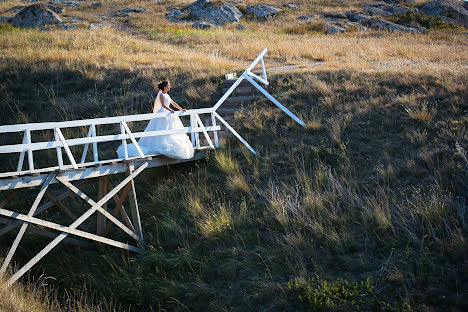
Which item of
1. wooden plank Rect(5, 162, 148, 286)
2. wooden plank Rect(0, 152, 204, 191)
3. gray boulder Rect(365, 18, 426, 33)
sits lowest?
wooden plank Rect(5, 162, 148, 286)

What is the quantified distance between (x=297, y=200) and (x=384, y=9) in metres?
31.3

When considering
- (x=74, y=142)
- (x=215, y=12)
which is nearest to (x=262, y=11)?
(x=215, y=12)

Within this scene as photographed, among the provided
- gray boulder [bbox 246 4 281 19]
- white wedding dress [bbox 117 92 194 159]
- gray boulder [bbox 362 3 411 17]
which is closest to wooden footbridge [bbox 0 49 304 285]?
white wedding dress [bbox 117 92 194 159]

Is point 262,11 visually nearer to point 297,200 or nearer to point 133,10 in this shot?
point 133,10

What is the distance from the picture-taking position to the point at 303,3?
3919 centimetres

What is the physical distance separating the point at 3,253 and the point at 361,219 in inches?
286

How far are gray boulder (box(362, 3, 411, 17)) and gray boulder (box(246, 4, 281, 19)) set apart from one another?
690 centimetres

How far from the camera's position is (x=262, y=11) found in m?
34.7

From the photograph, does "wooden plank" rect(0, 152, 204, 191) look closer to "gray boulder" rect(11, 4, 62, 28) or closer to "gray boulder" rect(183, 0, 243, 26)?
"gray boulder" rect(183, 0, 243, 26)

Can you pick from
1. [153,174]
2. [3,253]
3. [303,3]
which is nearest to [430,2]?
[303,3]

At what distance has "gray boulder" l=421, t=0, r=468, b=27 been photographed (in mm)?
32438

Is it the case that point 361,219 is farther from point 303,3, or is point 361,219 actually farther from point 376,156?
point 303,3

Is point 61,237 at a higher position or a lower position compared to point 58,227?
lower

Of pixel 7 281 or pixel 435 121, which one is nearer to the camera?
pixel 7 281
